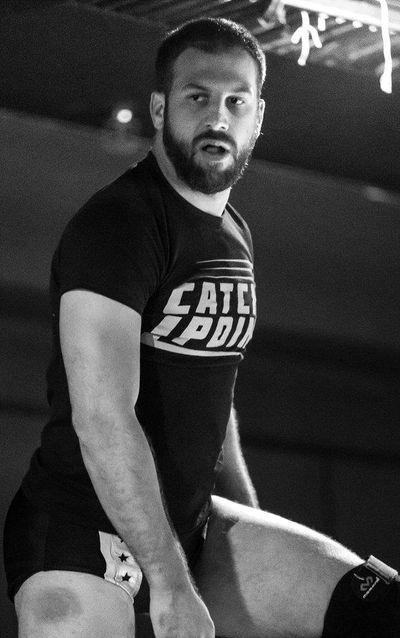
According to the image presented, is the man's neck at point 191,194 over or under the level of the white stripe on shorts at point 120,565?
over

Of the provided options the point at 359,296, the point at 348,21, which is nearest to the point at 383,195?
the point at 359,296

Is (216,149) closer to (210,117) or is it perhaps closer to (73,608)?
(210,117)

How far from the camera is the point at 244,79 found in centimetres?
170

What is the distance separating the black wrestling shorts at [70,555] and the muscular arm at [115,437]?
0.13m

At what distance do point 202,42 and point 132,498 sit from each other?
0.81 m

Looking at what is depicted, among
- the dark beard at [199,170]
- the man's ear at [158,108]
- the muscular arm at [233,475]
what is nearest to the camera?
the dark beard at [199,170]

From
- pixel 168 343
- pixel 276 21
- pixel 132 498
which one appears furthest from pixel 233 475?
pixel 276 21

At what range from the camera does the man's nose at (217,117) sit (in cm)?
165

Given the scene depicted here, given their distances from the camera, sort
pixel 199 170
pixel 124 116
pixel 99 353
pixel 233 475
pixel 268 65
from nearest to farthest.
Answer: pixel 99 353 < pixel 199 170 < pixel 233 475 < pixel 268 65 < pixel 124 116

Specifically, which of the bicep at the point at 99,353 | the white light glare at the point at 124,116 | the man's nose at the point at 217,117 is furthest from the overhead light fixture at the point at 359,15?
the bicep at the point at 99,353

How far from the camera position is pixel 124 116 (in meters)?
2.82

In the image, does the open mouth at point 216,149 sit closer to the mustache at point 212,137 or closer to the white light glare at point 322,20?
the mustache at point 212,137

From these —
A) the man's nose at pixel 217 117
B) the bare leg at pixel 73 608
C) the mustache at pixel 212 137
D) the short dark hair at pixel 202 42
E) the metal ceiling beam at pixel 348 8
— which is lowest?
the bare leg at pixel 73 608

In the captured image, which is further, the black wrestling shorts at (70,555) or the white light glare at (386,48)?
the white light glare at (386,48)
